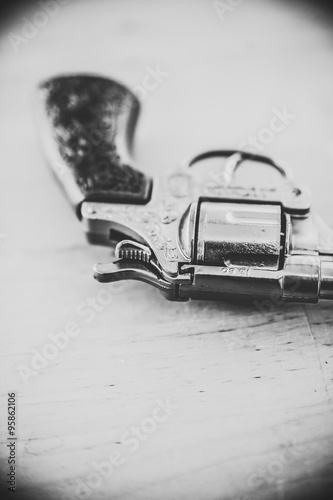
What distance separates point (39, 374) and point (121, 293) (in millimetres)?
184

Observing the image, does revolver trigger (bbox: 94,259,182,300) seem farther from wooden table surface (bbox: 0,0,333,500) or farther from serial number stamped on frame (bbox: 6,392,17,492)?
serial number stamped on frame (bbox: 6,392,17,492)

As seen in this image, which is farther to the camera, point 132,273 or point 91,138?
point 91,138

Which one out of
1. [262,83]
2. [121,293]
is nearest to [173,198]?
[121,293]

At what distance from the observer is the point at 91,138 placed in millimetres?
900

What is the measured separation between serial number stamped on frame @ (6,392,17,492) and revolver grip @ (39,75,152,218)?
0.30m

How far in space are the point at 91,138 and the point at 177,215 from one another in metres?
0.22

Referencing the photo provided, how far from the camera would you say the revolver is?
75cm

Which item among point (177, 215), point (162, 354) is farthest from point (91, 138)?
point (162, 354)

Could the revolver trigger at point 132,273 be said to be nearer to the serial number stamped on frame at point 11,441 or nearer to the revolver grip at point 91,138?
the revolver grip at point 91,138

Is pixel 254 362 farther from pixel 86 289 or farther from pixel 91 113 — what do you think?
pixel 91 113

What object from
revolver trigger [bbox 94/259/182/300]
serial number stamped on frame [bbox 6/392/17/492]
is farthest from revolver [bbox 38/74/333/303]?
serial number stamped on frame [bbox 6/392/17/492]

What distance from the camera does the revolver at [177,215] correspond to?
746 millimetres

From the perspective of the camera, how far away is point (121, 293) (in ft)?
2.89

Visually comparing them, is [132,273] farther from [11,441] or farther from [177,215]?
[11,441]
